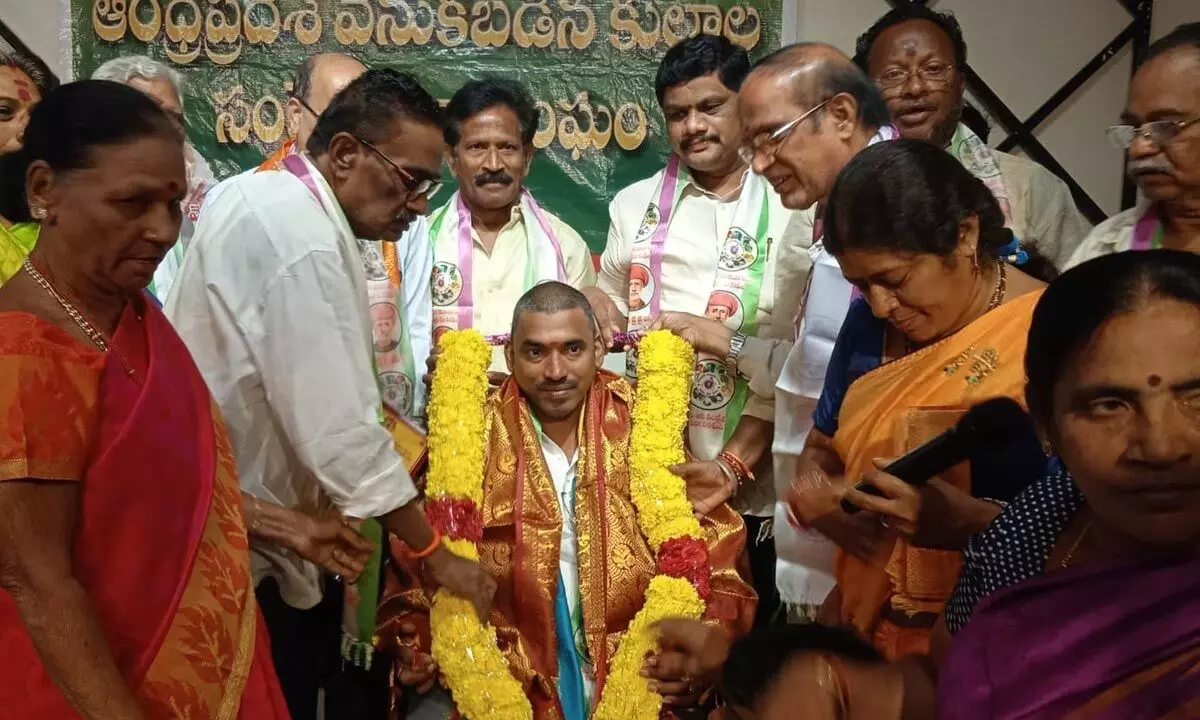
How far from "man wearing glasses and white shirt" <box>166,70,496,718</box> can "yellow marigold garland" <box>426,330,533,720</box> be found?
537 millimetres

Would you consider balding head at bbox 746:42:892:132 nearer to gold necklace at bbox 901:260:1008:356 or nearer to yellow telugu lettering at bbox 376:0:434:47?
gold necklace at bbox 901:260:1008:356

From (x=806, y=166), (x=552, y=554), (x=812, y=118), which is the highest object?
(x=812, y=118)

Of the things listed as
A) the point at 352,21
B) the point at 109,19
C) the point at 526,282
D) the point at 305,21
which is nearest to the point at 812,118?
the point at 526,282

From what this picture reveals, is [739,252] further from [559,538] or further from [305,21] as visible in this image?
[305,21]

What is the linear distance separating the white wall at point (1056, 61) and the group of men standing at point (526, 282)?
3.98 feet

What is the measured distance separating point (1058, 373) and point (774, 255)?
6.91ft

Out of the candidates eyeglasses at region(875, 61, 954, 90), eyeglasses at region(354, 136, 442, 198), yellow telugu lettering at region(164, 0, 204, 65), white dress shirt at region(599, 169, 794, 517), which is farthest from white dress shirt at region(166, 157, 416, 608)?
yellow telugu lettering at region(164, 0, 204, 65)

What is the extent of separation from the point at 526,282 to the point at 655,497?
996 mm

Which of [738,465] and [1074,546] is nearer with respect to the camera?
[1074,546]

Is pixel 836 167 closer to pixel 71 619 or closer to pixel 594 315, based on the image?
pixel 594 315

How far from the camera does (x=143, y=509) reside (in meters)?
1.53

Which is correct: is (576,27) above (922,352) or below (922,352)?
above

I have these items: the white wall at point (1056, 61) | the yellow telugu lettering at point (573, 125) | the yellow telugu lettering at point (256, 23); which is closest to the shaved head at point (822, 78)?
the yellow telugu lettering at point (573, 125)

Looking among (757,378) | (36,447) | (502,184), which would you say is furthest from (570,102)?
(36,447)
